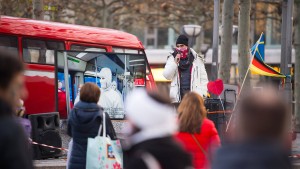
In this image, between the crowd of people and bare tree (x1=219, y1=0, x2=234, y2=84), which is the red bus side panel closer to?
bare tree (x1=219, y1=0, x2=234, y2=84)

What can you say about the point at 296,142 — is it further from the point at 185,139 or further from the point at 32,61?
the point at 185,139

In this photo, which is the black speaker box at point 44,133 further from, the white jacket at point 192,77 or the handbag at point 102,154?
the handbag at point 102,154

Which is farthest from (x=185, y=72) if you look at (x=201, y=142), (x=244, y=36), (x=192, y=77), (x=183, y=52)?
(x=244, y=36)

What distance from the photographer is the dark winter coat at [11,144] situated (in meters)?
4.22

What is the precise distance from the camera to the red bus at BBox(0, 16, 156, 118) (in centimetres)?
1519

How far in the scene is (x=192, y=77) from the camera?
45.8 feet

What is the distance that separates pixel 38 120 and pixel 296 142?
324 inches

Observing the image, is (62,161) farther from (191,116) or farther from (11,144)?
(11,144)

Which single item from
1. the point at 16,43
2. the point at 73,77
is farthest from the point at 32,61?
the point at 73,77

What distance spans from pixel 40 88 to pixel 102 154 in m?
10.9

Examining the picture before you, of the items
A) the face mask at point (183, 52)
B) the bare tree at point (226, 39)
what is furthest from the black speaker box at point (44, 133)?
the bare tree at point (226, 39)

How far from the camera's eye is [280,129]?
4.05 m

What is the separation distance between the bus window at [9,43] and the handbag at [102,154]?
10.8 meters

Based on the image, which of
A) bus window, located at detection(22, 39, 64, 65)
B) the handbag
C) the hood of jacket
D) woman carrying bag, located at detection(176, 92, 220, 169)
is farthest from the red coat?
bus window, located at detection(22, 39, 64, 65)
